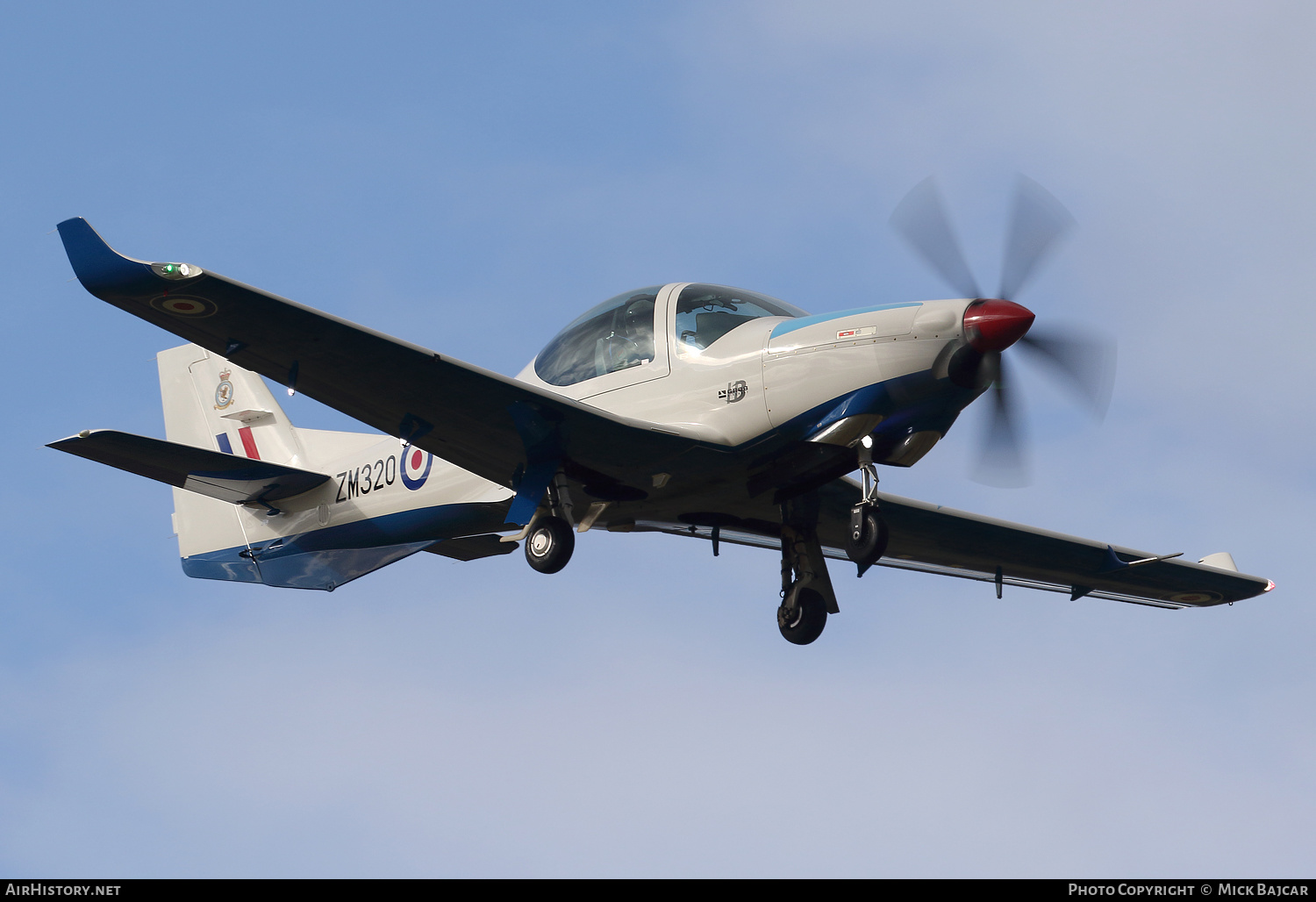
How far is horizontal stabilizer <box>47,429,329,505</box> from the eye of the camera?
16562 mm

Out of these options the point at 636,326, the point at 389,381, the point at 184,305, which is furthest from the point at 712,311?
the point at 184,305

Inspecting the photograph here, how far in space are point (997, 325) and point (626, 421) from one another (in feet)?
13.2

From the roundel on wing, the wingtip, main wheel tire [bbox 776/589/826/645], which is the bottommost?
main wheel tire [bbox 776/589/826/645]

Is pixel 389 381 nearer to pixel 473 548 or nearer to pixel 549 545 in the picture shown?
pixel 549 545

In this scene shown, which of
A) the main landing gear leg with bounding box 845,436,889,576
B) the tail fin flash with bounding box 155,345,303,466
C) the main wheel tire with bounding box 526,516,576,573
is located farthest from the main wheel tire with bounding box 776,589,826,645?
the tail fin flash with bounding box 155,345,303,466

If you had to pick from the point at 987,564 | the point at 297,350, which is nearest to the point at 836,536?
the point at 987,564

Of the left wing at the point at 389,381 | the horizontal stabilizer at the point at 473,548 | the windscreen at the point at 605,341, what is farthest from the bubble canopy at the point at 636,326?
the horizontal stabilizer at the point at 473,548

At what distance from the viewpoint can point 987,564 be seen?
20.9 m

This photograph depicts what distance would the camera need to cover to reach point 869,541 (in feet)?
50.2

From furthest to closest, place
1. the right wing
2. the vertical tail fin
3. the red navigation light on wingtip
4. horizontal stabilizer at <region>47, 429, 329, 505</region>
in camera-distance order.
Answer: the vertical tail fin < the right wing < horizontal stabilizer at <region>47, 429, 329, 505</region> < the red navigation light on wingtip

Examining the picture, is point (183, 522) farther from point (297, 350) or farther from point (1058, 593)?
point (1058, 593)

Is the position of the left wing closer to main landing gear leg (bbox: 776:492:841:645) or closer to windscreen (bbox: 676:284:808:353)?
windscreen (bbox: 676:284:808:353)

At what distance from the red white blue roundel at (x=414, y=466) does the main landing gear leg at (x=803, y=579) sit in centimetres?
462

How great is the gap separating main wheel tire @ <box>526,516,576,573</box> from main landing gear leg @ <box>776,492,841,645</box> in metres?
3.22
